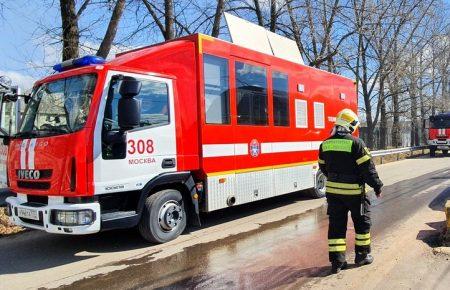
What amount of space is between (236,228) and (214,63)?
9.35ft

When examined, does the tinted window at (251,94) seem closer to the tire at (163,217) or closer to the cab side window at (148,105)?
the cab side window at (148,105)

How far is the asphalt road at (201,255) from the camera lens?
215 inches

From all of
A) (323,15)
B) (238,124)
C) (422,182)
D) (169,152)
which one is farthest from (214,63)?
(323,15)

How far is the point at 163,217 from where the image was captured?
7105 mm

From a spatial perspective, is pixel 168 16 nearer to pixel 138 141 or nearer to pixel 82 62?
pixel 82 62

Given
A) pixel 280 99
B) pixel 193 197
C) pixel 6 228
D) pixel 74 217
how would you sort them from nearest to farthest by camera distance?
pixel 74 217 < pixel 193 197 < pixel 6 228 < pixel 280 99

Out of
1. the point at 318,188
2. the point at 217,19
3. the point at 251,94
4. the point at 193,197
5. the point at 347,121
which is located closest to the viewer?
the point at 347,121

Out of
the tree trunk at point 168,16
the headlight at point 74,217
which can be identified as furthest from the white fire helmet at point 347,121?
the tree trunk at point 168,16

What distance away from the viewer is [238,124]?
850 cm

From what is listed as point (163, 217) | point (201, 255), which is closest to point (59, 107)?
point (163, 217)

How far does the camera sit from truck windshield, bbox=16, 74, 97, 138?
633cm

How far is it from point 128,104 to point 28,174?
179 cm

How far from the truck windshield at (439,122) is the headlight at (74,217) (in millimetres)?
28662

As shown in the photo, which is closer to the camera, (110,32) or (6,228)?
(6,228)
